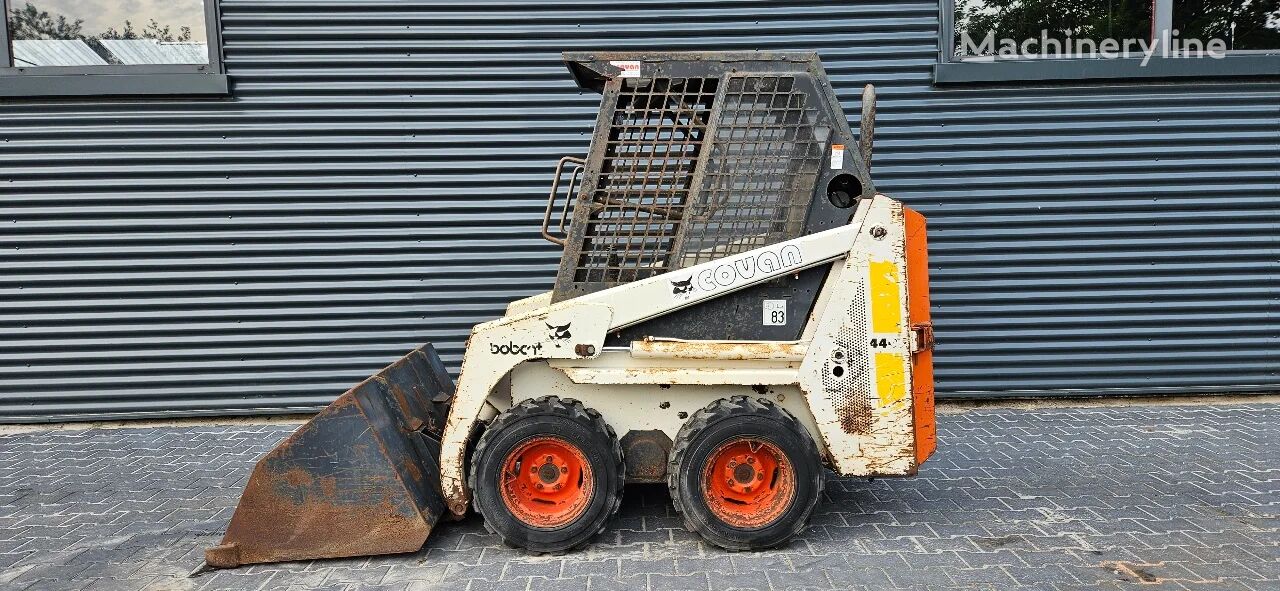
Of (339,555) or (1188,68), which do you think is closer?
(339,555)

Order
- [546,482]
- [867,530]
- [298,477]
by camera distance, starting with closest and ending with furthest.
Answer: [298,477], [546,482], [867,530]

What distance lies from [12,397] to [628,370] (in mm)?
6145

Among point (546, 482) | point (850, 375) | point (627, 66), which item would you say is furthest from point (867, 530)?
point (627, 66)

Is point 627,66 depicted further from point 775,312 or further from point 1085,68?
point 1085,68

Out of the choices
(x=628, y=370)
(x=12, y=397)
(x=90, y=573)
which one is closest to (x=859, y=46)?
(x=628, y=370)

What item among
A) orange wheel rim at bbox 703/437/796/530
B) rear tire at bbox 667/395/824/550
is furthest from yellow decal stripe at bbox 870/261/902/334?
orange wheel rim at bbox 703/437/796/530

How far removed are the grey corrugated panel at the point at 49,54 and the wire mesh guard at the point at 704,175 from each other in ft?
17.6

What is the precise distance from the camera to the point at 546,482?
4.23 meters

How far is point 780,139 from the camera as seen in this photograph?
4.16 m

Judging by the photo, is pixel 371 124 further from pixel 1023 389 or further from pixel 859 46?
pixel 1023 389

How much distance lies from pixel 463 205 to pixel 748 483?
3.87m

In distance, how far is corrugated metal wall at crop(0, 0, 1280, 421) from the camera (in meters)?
6.86

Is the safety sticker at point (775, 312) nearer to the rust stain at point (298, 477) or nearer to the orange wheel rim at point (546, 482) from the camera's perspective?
the orange wheel rim at point (546, 482)

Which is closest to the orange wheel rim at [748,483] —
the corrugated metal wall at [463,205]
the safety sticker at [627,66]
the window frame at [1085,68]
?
the safety sticker at [627,66]
